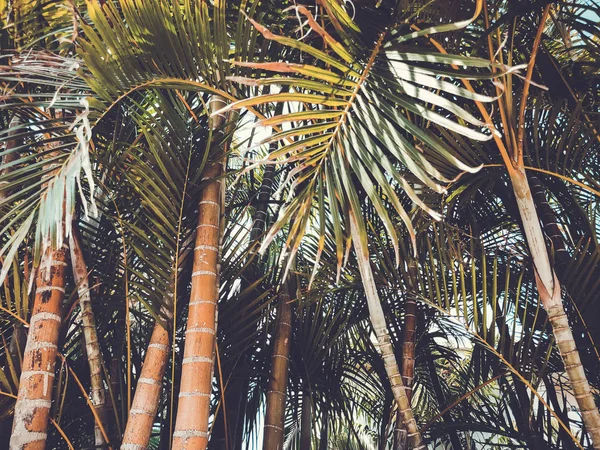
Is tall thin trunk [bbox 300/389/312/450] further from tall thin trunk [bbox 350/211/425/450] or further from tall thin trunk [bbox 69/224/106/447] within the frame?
tall thin trunk [bbox 69/224/106/447]

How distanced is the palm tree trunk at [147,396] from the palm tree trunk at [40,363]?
0.79 feet

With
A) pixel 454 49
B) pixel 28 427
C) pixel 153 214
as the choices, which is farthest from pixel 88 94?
pixel 454 49

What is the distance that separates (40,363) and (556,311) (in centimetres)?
147

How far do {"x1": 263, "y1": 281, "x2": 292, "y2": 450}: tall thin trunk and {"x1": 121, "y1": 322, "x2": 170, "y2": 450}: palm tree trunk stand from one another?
17.8 inches

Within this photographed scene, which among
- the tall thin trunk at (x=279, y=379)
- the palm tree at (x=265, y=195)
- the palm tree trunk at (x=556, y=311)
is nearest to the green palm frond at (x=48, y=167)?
the palm tree at (x=265, y=195)

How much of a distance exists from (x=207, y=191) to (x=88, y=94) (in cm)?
45

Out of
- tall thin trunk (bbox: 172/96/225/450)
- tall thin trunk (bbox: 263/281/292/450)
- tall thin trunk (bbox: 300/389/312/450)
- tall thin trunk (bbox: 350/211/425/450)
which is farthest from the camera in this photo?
tall thin trunk (bbox: 300/389/312/450)

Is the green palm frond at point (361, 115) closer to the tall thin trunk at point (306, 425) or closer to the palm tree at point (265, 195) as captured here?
the palm tree at point (265, 195)

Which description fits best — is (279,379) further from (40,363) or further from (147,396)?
(40,363)

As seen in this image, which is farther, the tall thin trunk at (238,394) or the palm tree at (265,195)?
the tall thin trunk at (238,394)

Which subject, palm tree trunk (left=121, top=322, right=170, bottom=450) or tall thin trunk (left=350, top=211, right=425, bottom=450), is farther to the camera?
tall thin trunk (left=350, top=211, right=425, bottom=450)

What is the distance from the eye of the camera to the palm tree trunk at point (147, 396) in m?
1.44

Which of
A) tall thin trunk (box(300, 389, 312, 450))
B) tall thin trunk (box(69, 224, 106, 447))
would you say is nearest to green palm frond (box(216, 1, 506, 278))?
tall thin trunk (box(69, 224, 106, 447))

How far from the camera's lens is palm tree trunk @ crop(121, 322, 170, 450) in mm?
1444
